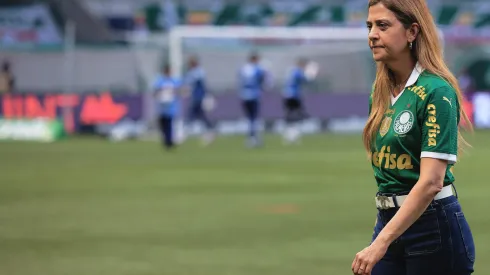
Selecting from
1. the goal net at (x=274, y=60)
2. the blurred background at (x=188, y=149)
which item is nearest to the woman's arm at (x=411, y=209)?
the blurred background at (x=188, y=149)

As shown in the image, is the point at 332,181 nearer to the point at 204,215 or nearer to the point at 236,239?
the point at 204,215

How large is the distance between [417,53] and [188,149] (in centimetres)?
2518

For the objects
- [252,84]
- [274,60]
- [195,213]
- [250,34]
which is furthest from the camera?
[274,60]

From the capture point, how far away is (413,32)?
465 cm

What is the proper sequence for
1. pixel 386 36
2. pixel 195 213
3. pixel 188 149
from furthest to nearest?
1. pixel 188 149
2. pixel 195 213
3. pixel 386 36

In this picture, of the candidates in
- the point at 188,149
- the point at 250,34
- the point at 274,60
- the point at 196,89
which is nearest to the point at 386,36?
the point at 188,149

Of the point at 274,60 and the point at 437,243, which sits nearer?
the point at 437,243

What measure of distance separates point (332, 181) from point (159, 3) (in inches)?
1370

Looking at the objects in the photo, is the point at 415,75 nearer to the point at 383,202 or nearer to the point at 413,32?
the point at 413,32

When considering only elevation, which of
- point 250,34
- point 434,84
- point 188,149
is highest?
point 434,84

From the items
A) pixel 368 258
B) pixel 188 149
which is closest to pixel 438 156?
pixel 368 258

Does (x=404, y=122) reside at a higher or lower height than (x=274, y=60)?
higher

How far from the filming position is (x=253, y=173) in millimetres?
20516

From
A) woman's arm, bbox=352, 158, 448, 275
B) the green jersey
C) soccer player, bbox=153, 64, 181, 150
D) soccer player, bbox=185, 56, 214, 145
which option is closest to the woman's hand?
woman's arm, bbox=352, 158, 448, 275
